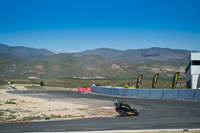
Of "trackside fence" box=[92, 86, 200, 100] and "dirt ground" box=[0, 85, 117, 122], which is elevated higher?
"trackside fence" box=[92, 86, 200, 100]

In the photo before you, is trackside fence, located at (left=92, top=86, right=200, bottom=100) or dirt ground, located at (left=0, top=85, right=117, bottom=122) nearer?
dirt ground, located at (left=0, top=85, right=117, bottom=122)

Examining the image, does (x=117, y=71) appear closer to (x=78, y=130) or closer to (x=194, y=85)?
(x=194, y=85)

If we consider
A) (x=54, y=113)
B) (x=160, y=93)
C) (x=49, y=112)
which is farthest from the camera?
(x=160, y=93)

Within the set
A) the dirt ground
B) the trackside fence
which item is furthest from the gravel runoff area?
the trackside fence

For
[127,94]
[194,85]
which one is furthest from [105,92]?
[194,85]

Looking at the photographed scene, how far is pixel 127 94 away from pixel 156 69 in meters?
159

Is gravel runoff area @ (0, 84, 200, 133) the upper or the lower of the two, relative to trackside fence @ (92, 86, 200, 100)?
lower

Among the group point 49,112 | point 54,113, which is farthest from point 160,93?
point 54,113

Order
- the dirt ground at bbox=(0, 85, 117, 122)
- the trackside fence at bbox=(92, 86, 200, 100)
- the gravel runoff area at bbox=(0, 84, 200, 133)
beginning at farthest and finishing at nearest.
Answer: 1. the trackside fence at bbox=(92, 86, 200, 100)
2. the dirt ground at bbox=(0, 85, 117, 122)
3. the gravel runoff area at bbox=(0, 84, 200, 133)

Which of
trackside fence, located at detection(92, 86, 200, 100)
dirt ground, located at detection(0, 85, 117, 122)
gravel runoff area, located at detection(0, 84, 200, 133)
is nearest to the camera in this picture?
gravel runoff area, located at detection(0, 84, 200, 133)

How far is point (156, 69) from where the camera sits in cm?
19600

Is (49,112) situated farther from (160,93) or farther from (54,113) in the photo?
(160,93)

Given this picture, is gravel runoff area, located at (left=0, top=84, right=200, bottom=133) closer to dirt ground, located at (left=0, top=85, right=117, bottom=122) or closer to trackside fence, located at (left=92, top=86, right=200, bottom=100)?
dirt ground, located at (left=0, top=85, right=117, bottom=122)

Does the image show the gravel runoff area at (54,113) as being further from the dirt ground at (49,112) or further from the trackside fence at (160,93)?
the trackside fence at (160,93)
